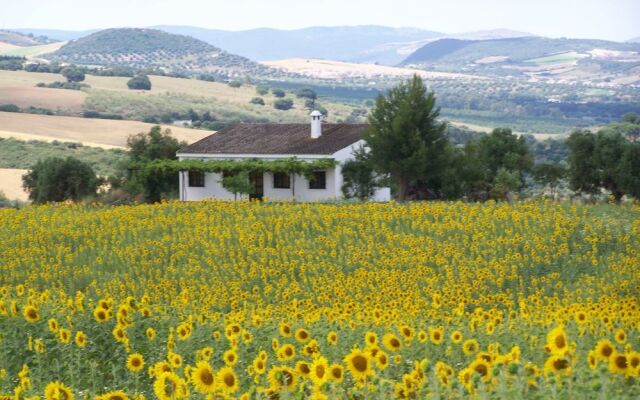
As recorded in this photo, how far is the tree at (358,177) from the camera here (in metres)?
47.6

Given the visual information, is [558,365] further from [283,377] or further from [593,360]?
[283,377]

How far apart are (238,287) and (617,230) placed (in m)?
9.20

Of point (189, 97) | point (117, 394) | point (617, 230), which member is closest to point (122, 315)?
point (117, 394)

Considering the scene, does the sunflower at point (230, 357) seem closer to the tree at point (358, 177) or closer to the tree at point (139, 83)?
the tree at point (358, 177)

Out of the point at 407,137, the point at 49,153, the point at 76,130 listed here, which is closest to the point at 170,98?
the point at 76,130

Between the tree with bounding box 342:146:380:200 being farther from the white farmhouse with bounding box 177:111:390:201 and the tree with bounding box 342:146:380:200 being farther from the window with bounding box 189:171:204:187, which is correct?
the window with bounding box 189:171:204:187

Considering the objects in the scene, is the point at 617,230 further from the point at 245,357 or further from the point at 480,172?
the point at 480,172

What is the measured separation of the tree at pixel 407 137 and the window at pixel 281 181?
439 cm

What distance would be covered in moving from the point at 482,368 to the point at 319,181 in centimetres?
4050

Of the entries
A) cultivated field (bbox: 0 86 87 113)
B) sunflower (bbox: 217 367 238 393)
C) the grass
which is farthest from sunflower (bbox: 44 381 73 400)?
cultivated field (bbox: 0 86 87 113)

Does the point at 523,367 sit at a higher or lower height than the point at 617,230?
higher

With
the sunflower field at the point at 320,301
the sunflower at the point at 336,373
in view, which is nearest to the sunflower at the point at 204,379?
the sunflower field at the point at 320,301

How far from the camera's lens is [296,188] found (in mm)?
47812

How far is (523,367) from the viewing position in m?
7.27
